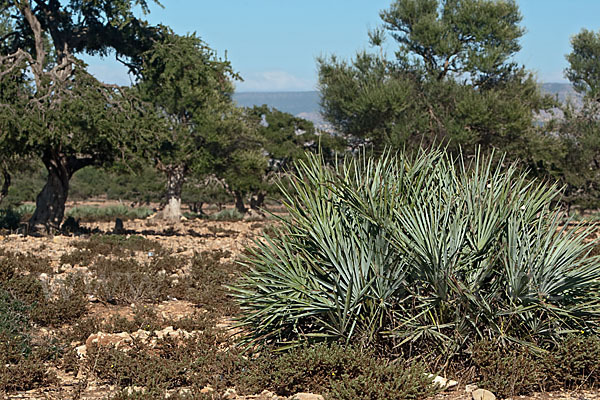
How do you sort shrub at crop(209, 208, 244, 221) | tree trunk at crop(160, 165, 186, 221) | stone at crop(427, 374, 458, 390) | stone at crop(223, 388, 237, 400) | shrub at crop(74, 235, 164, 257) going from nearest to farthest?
stone at crop(427, 374, 458, 390) → stone at crop(223, 388, 237, 400) → shrub at crop(74, 235, 164, 257) → tree trunk at crop(160, 165, 186, 221) → shrub at crop(209, 208, 244, 221)

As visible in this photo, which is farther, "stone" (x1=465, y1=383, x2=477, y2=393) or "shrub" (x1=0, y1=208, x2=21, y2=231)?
"shrub" (x1=0, y1=208, x2=21, y2=231)

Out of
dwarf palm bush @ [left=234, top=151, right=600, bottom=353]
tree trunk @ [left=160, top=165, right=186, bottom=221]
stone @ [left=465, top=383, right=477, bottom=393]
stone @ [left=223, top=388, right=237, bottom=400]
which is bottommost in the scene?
tree trunk @ [left=160, top=165, right=186, bottom=221]

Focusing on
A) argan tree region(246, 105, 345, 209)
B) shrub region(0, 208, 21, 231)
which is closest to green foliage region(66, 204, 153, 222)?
argan tree region(246, 105, 345, 209)

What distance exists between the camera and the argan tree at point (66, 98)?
612 inches

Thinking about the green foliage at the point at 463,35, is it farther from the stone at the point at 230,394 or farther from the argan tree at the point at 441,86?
the stone at the point at 230,394

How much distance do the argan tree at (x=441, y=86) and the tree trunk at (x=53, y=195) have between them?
1089 centimetres

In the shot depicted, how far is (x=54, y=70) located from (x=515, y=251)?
14.5 m

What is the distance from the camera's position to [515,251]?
18.3 ft

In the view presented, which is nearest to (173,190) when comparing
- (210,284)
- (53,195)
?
(53,195)

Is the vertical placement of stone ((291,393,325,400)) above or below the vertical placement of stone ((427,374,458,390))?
below

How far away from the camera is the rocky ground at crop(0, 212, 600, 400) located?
5500 millimetres

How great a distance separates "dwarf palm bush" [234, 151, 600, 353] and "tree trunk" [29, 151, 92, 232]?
13245mm

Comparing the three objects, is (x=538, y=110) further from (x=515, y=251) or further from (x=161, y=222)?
(x=515, y=251)

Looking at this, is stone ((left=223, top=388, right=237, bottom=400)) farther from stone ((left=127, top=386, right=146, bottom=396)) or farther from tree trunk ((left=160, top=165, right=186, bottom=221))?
tree trunk ((left=160, top=165, right=186, bottom=221))
